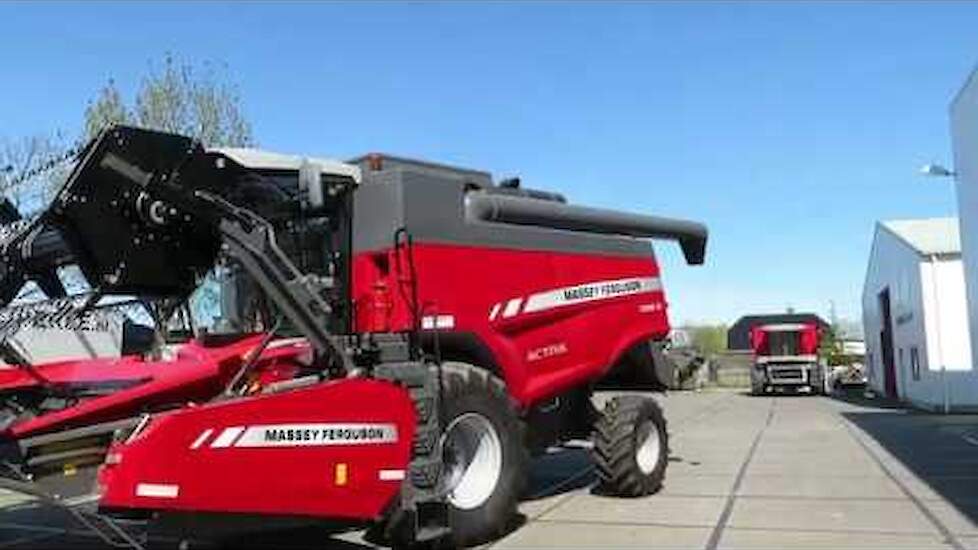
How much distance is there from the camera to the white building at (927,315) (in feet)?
115

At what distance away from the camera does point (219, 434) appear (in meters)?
7.56

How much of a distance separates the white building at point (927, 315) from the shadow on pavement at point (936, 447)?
2.37m

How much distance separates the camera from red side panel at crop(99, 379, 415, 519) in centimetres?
723

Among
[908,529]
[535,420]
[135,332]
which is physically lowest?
[908,529]

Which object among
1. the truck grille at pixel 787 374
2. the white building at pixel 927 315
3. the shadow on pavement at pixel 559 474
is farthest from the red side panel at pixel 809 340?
the shadow on pavement at pixel 559 474

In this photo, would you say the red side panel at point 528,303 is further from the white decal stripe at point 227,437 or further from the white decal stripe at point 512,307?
the white decal stripe at point 227,437

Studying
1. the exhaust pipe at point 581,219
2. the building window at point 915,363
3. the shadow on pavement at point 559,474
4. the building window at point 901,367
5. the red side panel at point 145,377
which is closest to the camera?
the red side panel at point 145,377

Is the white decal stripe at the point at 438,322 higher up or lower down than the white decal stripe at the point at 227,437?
higher up

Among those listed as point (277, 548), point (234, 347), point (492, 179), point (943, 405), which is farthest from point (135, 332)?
point (943, 405)

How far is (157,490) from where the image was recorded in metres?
7.23

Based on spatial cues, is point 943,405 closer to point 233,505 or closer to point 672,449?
point 672,449

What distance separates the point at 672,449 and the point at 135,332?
11.6 m

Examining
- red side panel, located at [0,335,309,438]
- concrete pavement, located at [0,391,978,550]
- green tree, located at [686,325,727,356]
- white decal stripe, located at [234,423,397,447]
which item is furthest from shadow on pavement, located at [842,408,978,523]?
green tree, located at [686,325,727,356]

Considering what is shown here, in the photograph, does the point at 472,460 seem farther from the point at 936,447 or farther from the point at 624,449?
the point at 936,447
